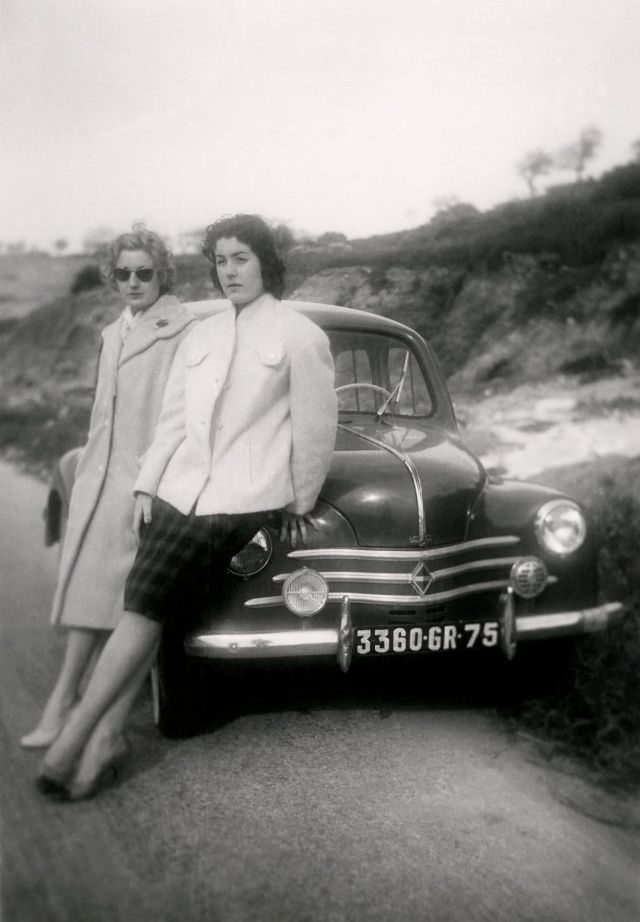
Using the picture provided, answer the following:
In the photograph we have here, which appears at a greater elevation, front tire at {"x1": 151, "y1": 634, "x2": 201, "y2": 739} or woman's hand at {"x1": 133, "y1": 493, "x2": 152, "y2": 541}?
woman's hand at {"x1": 133, "y1": 493, "x2": 152, "y2": 541}

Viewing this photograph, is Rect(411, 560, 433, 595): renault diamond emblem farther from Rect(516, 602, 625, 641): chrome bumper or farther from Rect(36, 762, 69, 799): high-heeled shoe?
Rect(36, 762, 69, 799): high-heeled shoe

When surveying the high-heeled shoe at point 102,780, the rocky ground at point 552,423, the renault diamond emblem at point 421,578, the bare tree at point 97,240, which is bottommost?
the high-heeled shoe at point 102,780

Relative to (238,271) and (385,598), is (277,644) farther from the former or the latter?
(238,271)

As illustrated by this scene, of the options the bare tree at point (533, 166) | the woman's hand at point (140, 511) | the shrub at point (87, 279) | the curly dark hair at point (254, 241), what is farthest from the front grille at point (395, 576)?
the bare tree at point (533, 166)

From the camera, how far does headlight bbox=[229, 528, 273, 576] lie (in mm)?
2291

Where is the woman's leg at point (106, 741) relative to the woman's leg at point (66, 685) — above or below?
below

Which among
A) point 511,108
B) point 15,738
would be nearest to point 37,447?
point 15,738

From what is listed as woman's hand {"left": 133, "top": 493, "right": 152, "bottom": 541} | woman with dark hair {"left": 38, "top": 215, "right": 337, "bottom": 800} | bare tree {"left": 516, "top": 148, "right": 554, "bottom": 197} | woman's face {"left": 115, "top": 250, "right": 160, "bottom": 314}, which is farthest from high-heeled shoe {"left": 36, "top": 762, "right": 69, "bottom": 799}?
bare tree {"left": 516, "top": 148, "right": 554, "bottom": 197}

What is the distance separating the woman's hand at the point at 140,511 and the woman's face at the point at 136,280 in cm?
43

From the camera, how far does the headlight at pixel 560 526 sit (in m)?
2.54

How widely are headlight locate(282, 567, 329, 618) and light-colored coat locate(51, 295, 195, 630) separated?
0.44 m

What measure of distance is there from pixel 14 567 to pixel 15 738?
392 mm

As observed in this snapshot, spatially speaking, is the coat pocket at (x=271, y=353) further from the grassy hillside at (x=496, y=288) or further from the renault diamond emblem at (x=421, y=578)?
the renault diamond emblem at (x=421, y=578)

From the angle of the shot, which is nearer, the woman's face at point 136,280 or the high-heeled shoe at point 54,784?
the high-heeled shoe at point 54,784
